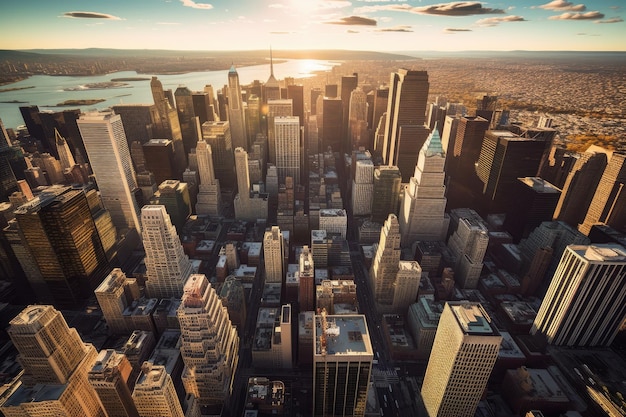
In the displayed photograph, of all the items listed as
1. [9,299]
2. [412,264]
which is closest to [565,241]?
[412,264]

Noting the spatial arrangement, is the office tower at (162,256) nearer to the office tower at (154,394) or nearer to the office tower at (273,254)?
the office tower at (273,254)

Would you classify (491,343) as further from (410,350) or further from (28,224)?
(28,224)

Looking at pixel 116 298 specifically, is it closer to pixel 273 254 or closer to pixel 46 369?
pixel 46 369

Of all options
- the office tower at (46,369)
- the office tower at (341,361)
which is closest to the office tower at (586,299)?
the office tower at (341,361)

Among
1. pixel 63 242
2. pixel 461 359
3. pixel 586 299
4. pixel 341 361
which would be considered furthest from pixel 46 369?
pixel 586 299

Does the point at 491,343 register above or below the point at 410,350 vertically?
above

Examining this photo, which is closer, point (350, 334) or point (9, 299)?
point (350, 334)

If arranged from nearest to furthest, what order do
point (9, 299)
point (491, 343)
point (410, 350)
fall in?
point (491, 343)
point (410, 350)
point (9, 299)
